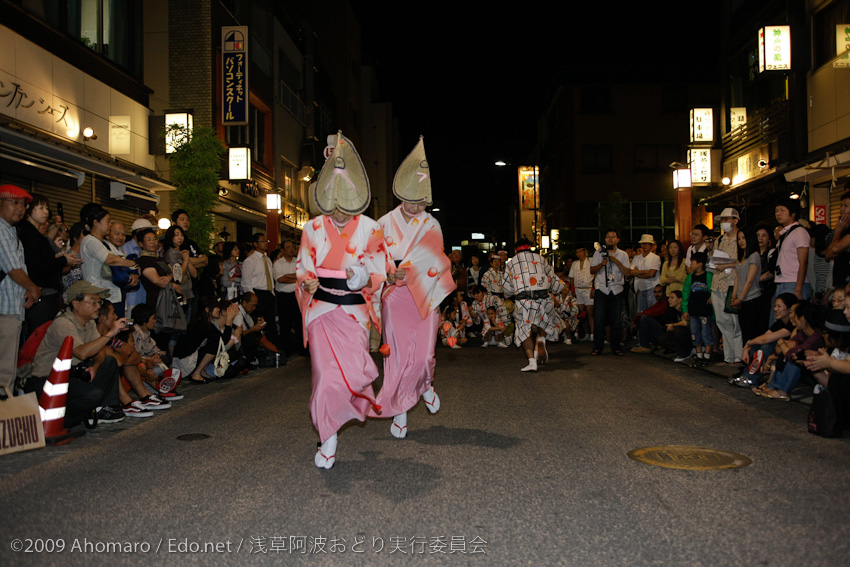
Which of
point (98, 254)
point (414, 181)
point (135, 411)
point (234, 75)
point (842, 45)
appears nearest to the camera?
point (414, 181)

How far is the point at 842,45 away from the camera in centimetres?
1680

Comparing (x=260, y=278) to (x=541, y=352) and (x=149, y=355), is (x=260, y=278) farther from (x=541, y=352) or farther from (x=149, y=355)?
(x=541, y=352)

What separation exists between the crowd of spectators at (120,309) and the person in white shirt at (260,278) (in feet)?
0.06

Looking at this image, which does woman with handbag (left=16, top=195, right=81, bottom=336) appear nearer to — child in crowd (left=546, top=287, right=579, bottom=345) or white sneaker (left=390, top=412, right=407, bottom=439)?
white sneaker (left=390, top=412, right=407, bottom=439)

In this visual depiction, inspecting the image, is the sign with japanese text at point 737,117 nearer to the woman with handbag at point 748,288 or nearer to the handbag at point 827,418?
the woman with handbag at point 748,288

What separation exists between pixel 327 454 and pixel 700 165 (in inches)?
861

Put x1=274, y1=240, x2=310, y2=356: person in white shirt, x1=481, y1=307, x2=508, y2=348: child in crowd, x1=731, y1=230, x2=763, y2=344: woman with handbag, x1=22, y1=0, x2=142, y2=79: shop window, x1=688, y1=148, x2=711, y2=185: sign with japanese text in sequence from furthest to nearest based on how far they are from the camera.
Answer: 1. x1=688, y1=148, x2=711, y2=185: sign with japanese text
2. x1=481, y1=307, x2=508, y2=348: child in crowd
3. x1=22, y1=0, x2=142, y2=79: shop window
4. x1=274, y1=240, x2=310, y2=356: person in white shirt
5. x1=731, y1=230, x2=763, y2=344: woman with handbag

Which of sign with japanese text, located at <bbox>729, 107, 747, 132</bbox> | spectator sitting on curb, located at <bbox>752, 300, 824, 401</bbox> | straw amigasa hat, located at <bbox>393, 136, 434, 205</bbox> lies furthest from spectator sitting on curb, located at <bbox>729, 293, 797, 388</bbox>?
sign with japanese text, located at <bbox>729, 107, 747, 132</bbox>

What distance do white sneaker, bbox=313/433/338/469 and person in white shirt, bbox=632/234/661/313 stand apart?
10131 millimetres

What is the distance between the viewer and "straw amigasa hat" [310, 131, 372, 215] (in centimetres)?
606

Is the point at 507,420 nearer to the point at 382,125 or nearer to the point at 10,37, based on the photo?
the point at 10,37

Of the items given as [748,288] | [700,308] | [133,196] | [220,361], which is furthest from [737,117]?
[220,361]

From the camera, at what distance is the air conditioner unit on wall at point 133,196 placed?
17.2 meters

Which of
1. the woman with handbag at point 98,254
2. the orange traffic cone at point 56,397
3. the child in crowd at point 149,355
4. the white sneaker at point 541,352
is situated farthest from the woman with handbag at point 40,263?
the white sneaker at point 541,352
